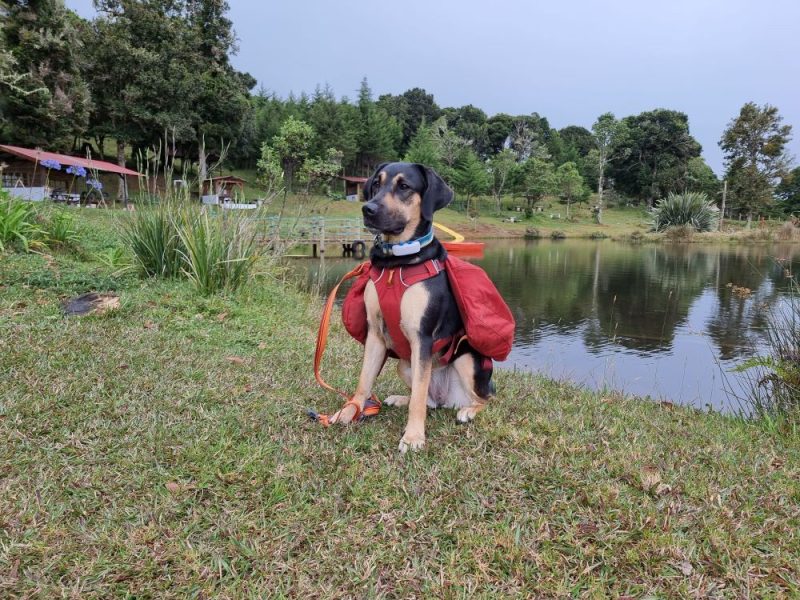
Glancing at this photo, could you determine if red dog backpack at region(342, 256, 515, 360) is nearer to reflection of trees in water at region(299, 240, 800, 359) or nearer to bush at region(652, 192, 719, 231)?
reflection of trees in water at region(299, 240, 800, 359)

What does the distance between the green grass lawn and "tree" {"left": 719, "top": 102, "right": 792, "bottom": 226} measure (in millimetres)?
49583

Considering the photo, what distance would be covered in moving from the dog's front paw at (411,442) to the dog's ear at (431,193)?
46.4 inches

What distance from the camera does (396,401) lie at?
338 centimetres

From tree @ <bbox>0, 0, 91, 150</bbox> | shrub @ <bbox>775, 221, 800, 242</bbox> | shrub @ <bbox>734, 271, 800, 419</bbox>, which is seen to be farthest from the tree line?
shrub @ <bbox>734, 271, 800, 419</bbox>

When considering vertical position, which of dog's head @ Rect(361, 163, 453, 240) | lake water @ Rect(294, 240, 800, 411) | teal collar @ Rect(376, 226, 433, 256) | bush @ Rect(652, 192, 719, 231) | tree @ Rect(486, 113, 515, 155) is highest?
tree @ Rect(486, 113, 515, 155)

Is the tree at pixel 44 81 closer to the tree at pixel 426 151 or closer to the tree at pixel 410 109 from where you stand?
the tree at pixel 426 151

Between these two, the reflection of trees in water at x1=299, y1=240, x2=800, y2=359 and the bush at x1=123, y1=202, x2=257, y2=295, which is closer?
the bush at x1=123, y1=202, x2=257, y2=295

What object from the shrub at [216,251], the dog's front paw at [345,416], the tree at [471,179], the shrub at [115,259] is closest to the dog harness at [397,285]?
the dog's front paw at [345,416]

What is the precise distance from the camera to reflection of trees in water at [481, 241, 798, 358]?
10273 millimetres

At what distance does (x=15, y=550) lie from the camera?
1.77 metres

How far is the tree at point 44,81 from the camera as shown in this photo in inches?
950

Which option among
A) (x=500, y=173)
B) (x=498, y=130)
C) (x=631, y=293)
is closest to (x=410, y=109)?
(x=498, y=130)

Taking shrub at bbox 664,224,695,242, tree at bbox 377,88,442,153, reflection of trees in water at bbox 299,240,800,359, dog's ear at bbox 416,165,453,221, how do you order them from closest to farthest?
dog's ear at bbox 416,165,453,221 → reflection of trees in water at bbox 299,240,800,359 → shrub at bbox 664,224,695,242 → tree at bbox 377,88,442,153

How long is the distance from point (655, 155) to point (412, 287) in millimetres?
70892
